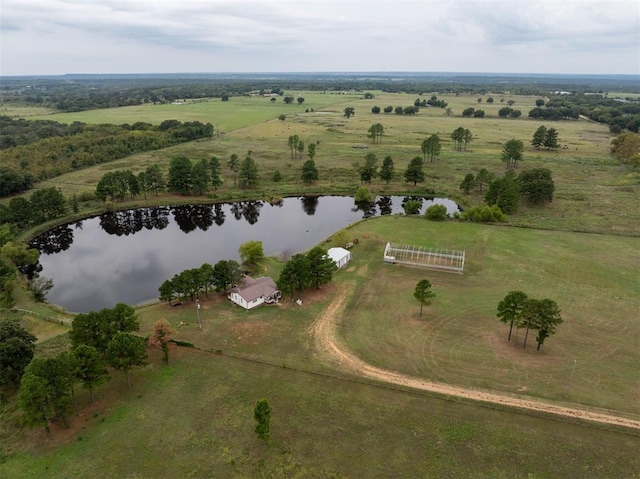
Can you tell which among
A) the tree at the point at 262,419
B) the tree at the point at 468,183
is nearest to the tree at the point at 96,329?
the tree at the point at 262,419

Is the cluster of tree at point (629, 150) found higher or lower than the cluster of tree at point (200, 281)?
higher

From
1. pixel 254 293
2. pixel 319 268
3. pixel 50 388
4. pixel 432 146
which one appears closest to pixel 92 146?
pixel 432 146

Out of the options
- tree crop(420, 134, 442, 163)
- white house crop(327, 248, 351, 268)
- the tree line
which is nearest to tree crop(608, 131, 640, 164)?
tree crop(420, 134, 442, 163)

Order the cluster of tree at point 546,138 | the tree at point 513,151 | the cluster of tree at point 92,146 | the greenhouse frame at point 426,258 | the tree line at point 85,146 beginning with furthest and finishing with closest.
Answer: the cluster of tree at point 546,138 < the cluster of tree at point 92,146 < the tree line at point 85,146 < the tree at point 513,151 < the greenhouse frame at point 426,258

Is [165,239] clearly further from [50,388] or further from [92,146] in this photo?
[92,146]

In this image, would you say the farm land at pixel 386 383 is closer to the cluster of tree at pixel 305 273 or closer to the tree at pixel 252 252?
the cluster of tree at pixel 305 273

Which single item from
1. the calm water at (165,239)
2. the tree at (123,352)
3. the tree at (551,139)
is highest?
the tree at (551,139)

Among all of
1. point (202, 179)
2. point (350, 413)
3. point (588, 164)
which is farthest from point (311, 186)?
point (588, 164)

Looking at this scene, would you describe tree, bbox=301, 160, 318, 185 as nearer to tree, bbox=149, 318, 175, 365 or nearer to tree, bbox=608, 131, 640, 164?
tree, bbox=149, 318, 175, 365
